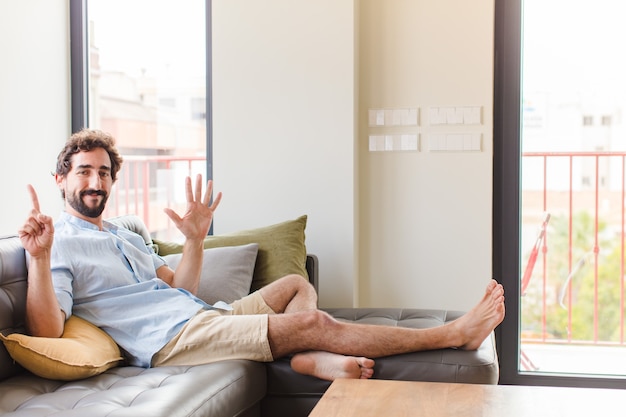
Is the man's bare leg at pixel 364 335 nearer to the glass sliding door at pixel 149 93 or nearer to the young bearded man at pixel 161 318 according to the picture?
the young bearded man at pixel 161 318

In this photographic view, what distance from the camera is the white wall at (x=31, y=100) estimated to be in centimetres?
368

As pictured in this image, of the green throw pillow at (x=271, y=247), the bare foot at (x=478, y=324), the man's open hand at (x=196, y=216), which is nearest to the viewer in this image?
the bare foot at (x=478, y=324)

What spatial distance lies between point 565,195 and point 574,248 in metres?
0.26

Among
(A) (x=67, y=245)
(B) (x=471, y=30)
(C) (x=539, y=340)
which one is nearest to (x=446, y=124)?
(B) (x=471, y=30)

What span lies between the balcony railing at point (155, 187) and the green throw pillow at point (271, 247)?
72 cm

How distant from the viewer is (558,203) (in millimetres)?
3924

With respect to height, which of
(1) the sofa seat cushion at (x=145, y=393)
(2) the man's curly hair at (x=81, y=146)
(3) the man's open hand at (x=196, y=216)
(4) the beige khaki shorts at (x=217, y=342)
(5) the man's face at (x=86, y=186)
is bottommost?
(1) the sofa seat cushion at (x=145, y=393)

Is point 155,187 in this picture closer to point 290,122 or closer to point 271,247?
point 290,122

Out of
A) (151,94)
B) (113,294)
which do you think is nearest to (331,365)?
(113,294)

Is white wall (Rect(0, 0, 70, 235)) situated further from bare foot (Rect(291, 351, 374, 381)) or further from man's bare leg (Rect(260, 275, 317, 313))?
bare foot (Rect(291, 351, 374, 381))

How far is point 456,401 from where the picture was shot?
220 centimetres

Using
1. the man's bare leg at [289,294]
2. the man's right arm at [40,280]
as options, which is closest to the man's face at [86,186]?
the man's right arm at [40,280]

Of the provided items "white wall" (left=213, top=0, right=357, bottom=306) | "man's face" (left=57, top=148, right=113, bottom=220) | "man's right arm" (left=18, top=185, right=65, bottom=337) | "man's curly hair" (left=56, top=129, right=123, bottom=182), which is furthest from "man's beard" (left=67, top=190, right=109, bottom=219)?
"white wall" (left=213, top=0, right=357, bottom=306)

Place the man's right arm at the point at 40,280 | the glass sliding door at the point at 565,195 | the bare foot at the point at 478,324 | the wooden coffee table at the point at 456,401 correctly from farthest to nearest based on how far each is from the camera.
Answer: the glass sliding door at the point at 565,195
the bare foot at the point at 478,324
the man's right arm at the point at 40,280
the wooden coffee table at the point at 456,401
